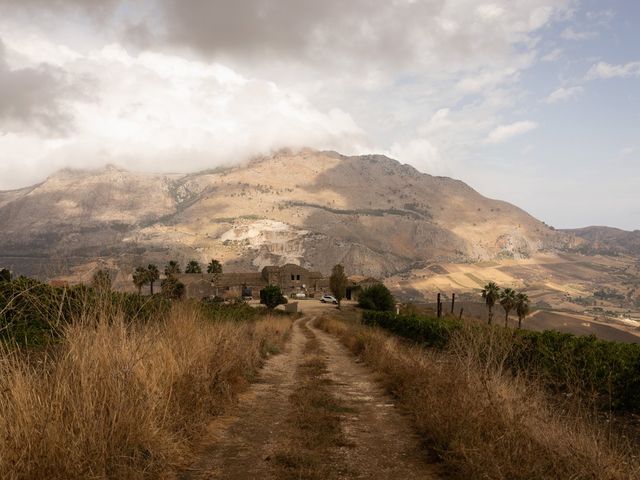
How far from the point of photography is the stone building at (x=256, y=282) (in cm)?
11250

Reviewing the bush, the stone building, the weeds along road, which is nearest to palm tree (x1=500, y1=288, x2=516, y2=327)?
the bush

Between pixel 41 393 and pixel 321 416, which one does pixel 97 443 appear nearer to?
pixel 41 393

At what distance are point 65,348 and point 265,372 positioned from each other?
10619mm

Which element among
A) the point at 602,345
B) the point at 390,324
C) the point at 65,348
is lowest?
the point at 390,324

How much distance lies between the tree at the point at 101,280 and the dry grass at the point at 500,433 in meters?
5.55

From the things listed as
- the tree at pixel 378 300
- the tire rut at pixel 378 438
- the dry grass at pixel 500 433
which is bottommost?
the tree at pixel 378 300

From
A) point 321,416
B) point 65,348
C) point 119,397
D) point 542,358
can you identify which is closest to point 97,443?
point 119,397

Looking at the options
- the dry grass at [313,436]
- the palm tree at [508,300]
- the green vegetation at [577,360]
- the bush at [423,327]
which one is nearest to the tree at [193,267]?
the palm tree at [508,300]

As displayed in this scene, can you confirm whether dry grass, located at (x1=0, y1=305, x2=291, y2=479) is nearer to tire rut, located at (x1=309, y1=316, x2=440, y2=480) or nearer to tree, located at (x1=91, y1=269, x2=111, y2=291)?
tree, located at (x1=91, y1=269, x2=111, y2=291)

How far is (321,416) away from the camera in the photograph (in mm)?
9602

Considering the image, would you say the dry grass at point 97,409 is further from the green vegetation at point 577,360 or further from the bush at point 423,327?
the bush at point 423,327

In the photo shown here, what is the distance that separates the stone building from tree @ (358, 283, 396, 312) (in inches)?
1405

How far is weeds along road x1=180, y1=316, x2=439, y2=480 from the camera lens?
652cm

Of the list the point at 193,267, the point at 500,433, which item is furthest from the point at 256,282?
the point at 500,433
